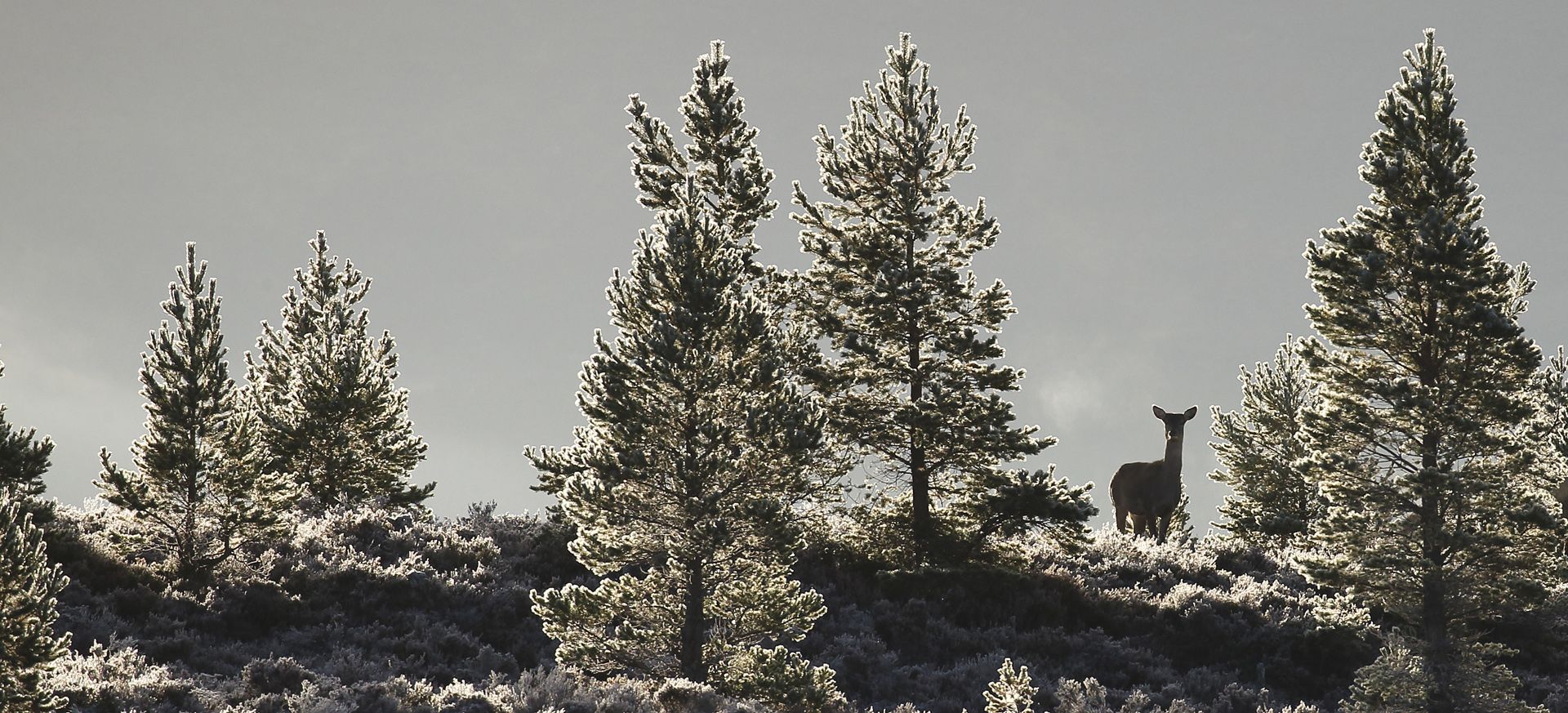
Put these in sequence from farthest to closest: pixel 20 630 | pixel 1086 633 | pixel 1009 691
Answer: pixel 1086 633 < pixel 20 630 < pixel 1009 691

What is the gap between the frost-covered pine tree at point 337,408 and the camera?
35.5 m

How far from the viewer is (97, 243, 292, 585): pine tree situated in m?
24.1

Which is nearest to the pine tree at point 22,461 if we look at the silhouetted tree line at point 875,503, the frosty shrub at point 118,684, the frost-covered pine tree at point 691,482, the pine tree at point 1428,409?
the silhouetted tree line at point 875,503

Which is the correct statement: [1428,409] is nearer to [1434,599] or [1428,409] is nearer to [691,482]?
[1434,599]

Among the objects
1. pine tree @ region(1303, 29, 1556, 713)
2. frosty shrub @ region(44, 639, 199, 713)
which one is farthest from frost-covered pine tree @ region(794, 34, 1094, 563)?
frosty shrub @ region(44, 639, 199, 713)

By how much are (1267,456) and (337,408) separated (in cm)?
3027

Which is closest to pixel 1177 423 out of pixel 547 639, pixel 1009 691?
pixel 547 639

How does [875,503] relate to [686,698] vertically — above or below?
above

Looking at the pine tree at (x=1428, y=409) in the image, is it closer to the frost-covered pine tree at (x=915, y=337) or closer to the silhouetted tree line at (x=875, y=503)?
the silhouetted tree line at (x=875, y=503)

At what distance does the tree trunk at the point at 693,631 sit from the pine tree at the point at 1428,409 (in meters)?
10.4

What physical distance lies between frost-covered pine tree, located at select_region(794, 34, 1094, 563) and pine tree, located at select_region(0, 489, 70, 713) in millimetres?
17620

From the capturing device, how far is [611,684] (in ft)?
57.5

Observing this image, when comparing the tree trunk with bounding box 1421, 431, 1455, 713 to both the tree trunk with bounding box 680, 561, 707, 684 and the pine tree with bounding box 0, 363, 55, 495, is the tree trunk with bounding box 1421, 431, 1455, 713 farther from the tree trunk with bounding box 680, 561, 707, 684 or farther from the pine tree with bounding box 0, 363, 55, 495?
the pine tree with bounding box 0, 363, 55, 495

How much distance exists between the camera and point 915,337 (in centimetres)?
2772
